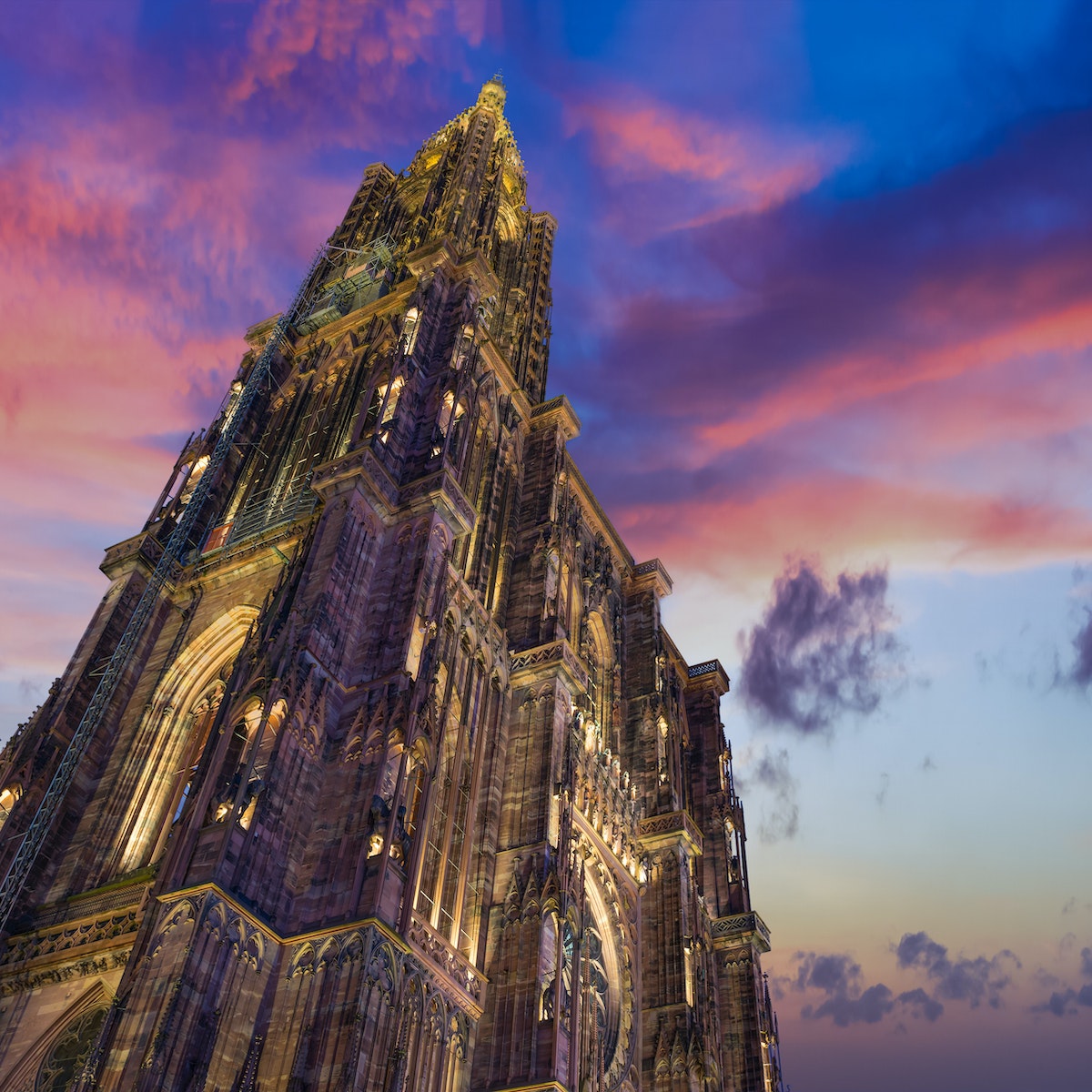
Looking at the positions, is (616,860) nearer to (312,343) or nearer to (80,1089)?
(80,1089)

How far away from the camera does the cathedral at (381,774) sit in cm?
2128

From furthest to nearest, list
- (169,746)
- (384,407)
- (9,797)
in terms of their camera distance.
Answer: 1. (384,407)
2. (169,746)
3. (9,797)

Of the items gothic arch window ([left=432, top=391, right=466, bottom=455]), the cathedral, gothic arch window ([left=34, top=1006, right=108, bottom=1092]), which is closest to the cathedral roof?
the cathedral

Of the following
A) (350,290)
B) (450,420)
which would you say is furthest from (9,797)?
(350,290)

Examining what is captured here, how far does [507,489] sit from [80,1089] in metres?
26.2

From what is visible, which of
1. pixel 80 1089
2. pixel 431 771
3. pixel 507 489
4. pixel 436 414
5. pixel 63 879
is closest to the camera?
pixel 80 1089

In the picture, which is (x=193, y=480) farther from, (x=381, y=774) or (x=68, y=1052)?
(x=68, y=1052)

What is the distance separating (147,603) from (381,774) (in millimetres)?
14141

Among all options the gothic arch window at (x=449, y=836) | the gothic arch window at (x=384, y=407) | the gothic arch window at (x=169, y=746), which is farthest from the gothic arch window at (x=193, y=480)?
the gothic arch window at (x=449, y=836)

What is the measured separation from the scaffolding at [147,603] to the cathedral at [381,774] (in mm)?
126

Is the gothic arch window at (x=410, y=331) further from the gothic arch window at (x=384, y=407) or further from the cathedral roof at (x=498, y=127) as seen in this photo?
the cathedral roof at (x=498, y=127)

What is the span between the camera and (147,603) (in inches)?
1357

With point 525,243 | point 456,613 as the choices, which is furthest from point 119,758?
point 525,243

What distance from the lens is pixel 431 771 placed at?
25.4m
